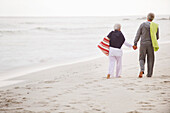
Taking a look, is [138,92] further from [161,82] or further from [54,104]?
[54,104]

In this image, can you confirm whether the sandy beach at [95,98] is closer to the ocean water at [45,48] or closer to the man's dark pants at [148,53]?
the man's dark pants at [148,53]

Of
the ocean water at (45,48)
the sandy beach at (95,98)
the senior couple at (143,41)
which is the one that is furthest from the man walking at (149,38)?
the ocean water at (45,48)

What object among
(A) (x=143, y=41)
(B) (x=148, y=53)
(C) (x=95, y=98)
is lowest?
(C) (x=95, y=98)

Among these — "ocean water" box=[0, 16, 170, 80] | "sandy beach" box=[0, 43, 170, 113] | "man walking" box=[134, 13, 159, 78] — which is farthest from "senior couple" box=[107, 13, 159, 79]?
"ocean water" box=[0, 16, 170, 80]

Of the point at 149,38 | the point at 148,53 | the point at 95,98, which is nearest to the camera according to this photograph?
the point at 95,98

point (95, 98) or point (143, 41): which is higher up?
point (143, 41)

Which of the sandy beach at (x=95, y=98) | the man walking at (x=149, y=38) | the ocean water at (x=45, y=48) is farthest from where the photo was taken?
the ocean water at (x=45, y=48)

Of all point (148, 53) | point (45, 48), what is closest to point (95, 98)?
point (148, 53)

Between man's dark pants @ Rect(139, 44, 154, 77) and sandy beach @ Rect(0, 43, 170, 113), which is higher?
man's dark pants @ Rect(139, 44, 154, 77)

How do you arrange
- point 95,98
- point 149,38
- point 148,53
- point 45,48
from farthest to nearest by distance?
point 45,48 < point 148,53 < point 149,38 < point 95,98

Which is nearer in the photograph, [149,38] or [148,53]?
[149,38]

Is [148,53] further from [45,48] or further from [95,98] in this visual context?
[45,48]

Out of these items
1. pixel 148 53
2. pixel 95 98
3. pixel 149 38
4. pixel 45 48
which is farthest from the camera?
Result: pixel 45 48

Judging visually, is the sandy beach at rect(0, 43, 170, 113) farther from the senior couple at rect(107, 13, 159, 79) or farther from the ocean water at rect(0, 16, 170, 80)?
the ocean water at rect(0, 16, 170, 80)
